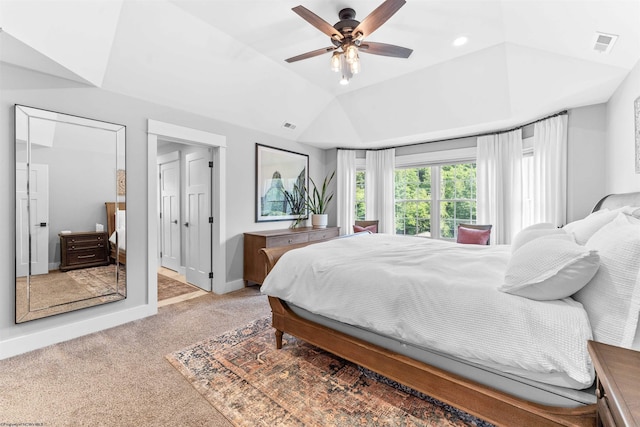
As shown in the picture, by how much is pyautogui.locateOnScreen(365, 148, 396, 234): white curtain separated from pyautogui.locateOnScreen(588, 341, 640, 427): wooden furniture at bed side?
14.2 ft

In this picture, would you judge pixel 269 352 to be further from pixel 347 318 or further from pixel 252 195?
pixel 252 195

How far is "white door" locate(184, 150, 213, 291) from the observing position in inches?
156

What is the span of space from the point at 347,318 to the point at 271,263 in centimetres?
93

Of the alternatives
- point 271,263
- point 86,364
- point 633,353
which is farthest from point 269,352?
point 633,353

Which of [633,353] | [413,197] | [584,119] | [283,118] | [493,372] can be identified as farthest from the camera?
[413,197]

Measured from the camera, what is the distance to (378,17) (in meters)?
1.97

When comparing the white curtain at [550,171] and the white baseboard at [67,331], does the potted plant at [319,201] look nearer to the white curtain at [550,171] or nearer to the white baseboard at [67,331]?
the white baseboard at [67,331]

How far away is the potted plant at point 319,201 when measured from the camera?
16.6 ft

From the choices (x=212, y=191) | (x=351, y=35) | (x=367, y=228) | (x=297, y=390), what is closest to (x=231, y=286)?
(x=212, y=191)

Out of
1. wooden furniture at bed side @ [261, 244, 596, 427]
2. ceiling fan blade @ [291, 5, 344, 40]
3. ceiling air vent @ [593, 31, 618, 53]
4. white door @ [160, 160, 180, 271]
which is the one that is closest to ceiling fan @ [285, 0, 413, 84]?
ceiling fan blade @ [291, 5, 344, 40]

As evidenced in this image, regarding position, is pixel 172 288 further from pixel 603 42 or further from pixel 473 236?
pixel 603 42

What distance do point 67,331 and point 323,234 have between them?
337cm

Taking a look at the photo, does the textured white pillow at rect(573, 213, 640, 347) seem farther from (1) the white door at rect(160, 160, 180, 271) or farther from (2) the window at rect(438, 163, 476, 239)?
(1) the white door at rect(160, 160, 180, 271)

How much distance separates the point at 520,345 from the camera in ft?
4.08
